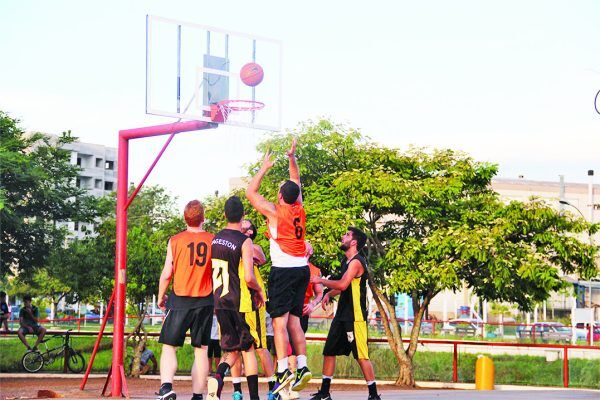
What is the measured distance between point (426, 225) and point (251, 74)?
13179 millimetres

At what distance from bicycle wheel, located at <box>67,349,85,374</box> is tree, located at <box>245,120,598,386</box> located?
6.77m

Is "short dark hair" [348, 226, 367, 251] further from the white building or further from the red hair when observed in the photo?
the white building

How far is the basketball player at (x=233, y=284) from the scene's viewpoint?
1172 cm

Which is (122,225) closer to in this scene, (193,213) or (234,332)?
(193,213)

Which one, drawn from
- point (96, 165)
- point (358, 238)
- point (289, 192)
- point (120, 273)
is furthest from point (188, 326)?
point (96, 165)

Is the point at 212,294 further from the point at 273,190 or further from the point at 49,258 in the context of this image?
the point at 49,258

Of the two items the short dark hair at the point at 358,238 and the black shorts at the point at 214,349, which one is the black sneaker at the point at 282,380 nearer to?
the black shorts at the point at 214,349

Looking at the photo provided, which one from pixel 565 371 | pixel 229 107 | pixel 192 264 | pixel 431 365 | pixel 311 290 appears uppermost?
pixel 229 107

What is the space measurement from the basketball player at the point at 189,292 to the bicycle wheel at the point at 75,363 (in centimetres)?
1744

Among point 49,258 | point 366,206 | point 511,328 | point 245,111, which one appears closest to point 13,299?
point 511,328

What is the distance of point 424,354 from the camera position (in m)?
36.7

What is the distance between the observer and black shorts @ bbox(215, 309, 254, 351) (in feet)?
38.7

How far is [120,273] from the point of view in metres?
15.9

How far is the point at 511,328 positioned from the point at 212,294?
4001 cm
